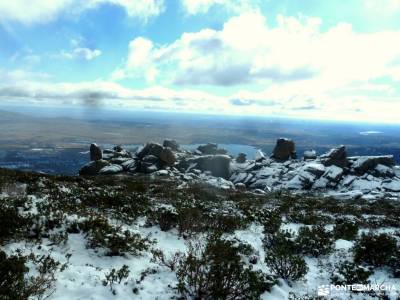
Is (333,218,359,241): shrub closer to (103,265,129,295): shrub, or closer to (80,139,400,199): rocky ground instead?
(103,265,129,295): shrub

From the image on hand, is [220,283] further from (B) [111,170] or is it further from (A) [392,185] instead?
(B) [111,170]

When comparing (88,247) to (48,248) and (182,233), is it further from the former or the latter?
(182,233)

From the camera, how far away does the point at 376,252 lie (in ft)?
33.6

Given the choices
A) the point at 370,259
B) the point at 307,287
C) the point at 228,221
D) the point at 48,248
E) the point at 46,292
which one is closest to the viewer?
the point at 46,292

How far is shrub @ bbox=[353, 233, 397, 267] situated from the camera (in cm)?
996

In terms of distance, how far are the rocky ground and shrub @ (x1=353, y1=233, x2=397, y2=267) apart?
26.7 metres

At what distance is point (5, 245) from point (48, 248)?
44.7 inches

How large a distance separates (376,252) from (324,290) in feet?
12.5

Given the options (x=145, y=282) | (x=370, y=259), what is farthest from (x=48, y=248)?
(x=370, y=259)

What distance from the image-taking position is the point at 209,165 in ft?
173

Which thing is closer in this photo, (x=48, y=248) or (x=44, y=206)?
(x=48, y=248)

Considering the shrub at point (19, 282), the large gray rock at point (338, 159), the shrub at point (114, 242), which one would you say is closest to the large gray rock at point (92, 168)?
the large gray rock at point (338, 159)

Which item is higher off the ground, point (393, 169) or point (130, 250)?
point (130, 250)

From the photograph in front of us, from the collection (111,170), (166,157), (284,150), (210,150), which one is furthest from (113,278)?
(210,150)
